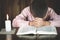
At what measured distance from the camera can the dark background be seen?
7.19ft

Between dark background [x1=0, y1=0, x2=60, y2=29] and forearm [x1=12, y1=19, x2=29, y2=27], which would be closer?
forearm [x1=12, y1=19, x2=29, y2=27]

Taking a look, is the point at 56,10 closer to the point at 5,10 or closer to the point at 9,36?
the point at 5,10

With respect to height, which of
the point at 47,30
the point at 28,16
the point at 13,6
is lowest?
the point at 47,30

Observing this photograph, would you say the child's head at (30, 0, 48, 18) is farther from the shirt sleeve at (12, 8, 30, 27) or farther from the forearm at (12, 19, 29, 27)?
the forearm at (12, 19, 29, 27)

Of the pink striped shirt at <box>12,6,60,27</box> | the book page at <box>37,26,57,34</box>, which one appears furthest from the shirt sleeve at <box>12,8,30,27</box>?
the book page at <box>37,26,57,34</box>

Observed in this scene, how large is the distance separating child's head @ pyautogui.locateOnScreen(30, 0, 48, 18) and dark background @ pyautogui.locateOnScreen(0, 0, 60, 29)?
2.1 inches

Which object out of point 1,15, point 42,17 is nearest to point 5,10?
point 1,15

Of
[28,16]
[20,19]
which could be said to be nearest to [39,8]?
[28,16]

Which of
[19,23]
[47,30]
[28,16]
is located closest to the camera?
[47,30]

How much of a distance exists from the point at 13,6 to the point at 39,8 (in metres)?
0.31

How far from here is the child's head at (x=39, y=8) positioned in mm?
2178

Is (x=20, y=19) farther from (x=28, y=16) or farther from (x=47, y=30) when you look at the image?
(x=47, y=30)

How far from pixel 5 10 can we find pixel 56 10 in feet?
1.96

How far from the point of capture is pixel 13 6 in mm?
2211
